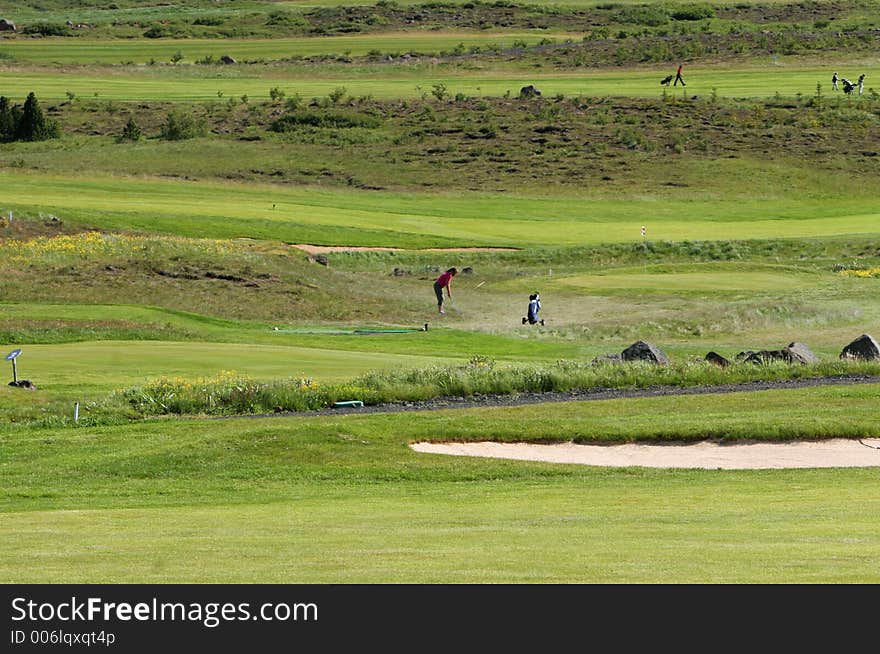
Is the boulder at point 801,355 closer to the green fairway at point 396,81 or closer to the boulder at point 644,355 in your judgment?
the boulder at point 644,355

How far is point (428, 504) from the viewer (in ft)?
61.3

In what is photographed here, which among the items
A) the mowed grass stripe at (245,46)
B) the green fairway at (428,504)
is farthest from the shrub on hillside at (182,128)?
the green fairway at (428,504)

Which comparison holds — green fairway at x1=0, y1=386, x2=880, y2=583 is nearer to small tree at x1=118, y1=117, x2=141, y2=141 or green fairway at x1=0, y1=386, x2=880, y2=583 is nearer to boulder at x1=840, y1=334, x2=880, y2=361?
boulder at x1=840, y1=334, x2=880, y2=361

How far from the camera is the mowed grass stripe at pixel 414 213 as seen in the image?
198 feet

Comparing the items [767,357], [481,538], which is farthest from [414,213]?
[481,538]

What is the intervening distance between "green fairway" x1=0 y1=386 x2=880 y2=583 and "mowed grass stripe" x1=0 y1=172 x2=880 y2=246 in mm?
33861

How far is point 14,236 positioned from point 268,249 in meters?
8.57

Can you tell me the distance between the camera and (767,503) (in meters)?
18.0

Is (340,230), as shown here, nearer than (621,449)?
No

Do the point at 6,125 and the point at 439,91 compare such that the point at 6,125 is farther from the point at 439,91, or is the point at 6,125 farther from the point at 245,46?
the point at 245,46

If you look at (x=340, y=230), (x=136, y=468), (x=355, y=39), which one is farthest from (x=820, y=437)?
(x=355, y=39)

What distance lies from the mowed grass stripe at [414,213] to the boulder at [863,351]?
28.3 m

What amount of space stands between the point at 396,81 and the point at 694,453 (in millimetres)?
89586

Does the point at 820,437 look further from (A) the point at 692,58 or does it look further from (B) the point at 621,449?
(A) the point at 692,58
